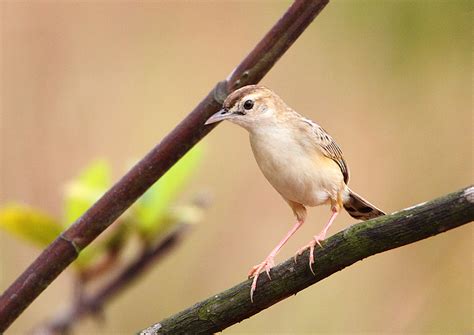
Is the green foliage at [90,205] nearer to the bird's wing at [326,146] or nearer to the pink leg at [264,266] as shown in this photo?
the pink leg at [264,266]

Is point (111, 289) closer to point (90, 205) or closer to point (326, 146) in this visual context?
point (90, 205)

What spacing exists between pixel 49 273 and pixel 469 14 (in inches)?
98.5

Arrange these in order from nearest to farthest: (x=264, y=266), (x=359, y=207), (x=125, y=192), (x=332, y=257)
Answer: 1. (x=332, y=257)
2. (x=125, y=192)
3. (x=264, y=266)
4. (x=359, y=207)

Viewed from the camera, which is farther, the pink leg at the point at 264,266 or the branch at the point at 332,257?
the pink leg at the point at 264,266

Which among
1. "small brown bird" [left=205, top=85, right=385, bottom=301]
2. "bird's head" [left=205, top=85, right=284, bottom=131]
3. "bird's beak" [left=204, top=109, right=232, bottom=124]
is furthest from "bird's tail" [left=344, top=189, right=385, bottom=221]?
"bird's beak" [left=204, top=109, right=232, bottom=124]

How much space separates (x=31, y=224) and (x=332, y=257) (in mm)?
1297

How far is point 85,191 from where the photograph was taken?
2822mm

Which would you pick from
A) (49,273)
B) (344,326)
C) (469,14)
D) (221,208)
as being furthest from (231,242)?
(49,273)

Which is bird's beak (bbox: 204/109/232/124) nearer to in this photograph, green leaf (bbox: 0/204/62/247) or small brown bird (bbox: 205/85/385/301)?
small brown bird (bbox: 205/85/385/301)

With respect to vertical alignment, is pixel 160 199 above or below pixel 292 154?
above

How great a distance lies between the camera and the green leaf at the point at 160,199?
2.86m

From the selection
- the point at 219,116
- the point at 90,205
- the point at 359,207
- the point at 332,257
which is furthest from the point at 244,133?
Result: the point at 332,257

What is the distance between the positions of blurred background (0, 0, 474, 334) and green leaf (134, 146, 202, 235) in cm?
121

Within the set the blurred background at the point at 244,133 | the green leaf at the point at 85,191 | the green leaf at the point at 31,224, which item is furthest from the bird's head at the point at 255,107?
the blurred background at the point at 244,133
